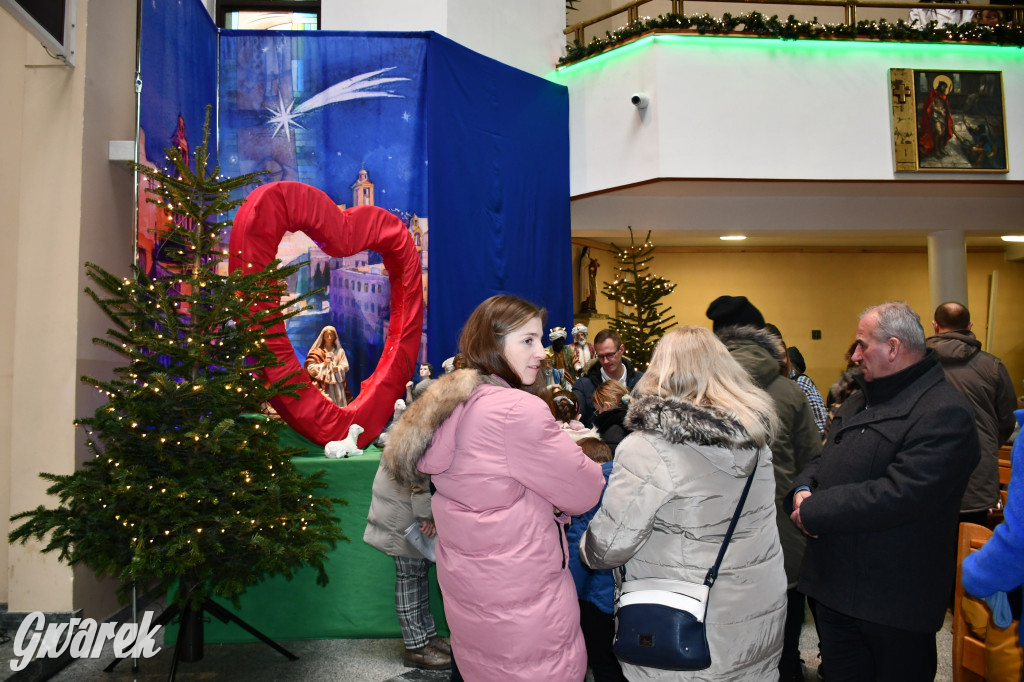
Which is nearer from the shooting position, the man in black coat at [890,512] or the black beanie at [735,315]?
the man in black coat at [890,512]

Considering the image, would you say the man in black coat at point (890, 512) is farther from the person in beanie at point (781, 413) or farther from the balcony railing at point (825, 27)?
the balcony railing at point (825, 27)

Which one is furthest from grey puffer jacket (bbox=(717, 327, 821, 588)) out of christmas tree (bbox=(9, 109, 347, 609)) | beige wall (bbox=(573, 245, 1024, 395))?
beige wall (bbox=(573, 245, 1024, 395))

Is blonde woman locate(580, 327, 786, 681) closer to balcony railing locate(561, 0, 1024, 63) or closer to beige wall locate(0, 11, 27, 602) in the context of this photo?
beige wall locate(0, 11, 27, 602)

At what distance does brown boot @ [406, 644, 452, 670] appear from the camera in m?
4.16

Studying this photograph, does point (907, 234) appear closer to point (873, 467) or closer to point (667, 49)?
point (667, 49)

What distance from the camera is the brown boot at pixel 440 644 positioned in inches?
165

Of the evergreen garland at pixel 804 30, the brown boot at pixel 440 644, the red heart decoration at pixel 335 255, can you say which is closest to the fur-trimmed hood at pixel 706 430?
the brown boot at pixel 440 644

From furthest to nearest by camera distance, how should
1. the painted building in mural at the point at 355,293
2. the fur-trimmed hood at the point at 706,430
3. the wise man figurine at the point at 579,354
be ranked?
the painted building in mural at the point at 355,293 → the wise man figurine at the point at 579,354 → the fur-trimmed hood at the point at 706,430

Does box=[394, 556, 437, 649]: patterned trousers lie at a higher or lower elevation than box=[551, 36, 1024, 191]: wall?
lower

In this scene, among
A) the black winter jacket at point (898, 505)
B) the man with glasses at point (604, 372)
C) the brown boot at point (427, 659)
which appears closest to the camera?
the black winter jacket at point (898, 505)

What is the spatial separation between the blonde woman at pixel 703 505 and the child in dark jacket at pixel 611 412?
0.98 meters

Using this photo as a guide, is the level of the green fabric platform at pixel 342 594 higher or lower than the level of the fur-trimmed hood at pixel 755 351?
lower

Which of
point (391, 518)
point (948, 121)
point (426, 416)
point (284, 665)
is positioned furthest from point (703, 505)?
point (948, 121)

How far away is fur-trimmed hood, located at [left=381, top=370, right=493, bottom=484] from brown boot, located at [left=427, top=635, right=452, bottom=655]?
222cm
